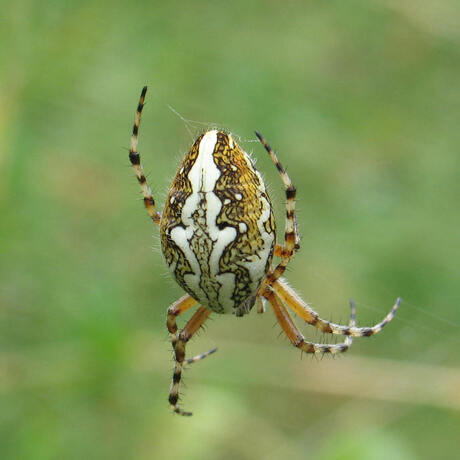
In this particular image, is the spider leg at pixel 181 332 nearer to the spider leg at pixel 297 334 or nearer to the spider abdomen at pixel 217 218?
the spider leg at pixel 297 334

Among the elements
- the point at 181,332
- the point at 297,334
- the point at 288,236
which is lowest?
the point at 181,332

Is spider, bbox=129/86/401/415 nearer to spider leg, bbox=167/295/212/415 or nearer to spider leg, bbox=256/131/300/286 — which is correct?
spider leg, bbox=256/131/300/286

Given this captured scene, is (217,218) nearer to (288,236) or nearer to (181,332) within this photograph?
(288,236)

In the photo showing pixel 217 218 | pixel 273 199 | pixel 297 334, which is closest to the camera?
pixel 217 218

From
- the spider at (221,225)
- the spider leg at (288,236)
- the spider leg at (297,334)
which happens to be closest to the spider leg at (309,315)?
the spider leg at (297,334)

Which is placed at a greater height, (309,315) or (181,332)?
(309,315)

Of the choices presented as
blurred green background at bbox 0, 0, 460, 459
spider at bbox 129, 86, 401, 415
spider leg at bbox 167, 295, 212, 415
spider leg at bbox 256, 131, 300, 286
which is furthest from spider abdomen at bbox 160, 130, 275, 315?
spider leg at bbox 167, 295, 212, 415

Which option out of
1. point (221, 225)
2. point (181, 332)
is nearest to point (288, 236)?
point (221, 225)

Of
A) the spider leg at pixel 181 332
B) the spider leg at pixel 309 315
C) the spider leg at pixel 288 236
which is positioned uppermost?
the spider leg at pixel 288 236
